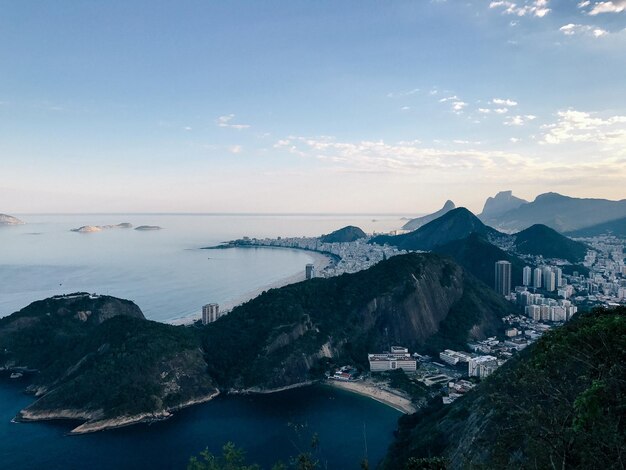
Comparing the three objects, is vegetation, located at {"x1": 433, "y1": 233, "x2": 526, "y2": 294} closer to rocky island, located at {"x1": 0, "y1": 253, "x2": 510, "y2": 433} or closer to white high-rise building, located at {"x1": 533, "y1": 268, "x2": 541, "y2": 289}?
white high-rise building, located at {"x1": 533, "y1": 268, "x2": 541, "y2": 289}

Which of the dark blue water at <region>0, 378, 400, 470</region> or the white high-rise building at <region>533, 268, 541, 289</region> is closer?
the dark blue water at <region>0, 378, 400, 470</region>

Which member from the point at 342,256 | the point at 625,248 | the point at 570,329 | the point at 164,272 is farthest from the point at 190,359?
the point at 625,248

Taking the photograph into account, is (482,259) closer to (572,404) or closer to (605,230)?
(572,404)

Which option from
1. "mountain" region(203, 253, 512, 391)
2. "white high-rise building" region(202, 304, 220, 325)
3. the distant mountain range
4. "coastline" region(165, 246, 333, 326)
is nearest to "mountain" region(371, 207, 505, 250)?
the distant mountain range

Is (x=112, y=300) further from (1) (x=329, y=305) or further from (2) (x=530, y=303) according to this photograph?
(2) (x=530, y=303)

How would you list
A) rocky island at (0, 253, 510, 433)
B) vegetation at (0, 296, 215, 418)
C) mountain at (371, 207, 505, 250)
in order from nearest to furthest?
vegetation at (0, 296, 215, 418)
rocky island at (0, 253, 510, 433)
mountain at (371, 207, 505, 250)

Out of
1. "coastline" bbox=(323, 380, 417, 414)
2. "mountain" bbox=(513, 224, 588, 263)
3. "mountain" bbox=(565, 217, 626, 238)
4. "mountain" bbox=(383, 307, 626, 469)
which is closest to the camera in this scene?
"mountain" bbox=(383, 307, 626, 469)

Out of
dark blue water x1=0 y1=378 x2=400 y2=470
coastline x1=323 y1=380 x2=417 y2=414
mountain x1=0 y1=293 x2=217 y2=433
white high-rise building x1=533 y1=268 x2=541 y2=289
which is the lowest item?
dark blue water x1=0 y1=378 x2=400 y2=470
